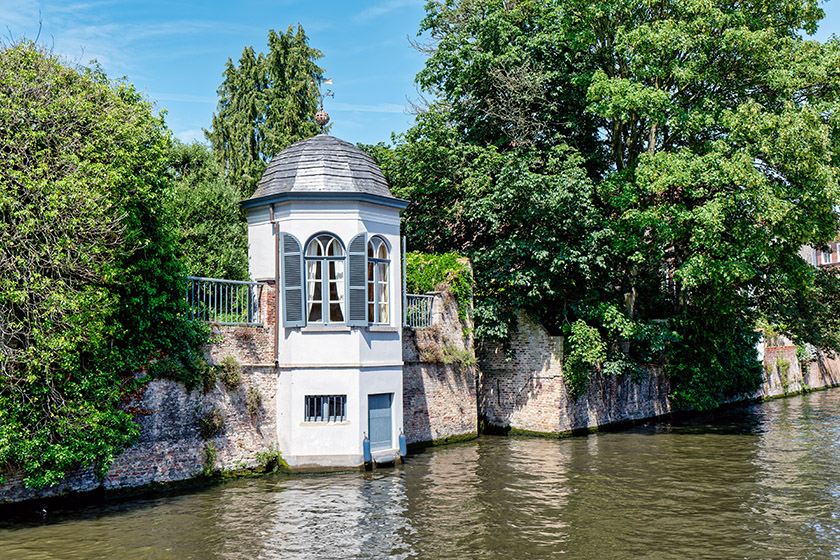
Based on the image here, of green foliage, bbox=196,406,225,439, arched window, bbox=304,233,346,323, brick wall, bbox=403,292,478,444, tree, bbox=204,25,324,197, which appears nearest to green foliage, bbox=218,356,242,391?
green foliage, bbox=196,406,225,439

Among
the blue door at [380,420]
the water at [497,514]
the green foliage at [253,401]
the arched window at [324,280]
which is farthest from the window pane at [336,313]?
the water at [497,514]

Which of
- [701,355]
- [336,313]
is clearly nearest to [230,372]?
[336,313]

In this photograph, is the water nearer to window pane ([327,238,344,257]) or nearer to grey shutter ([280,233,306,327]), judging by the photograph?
grey shutter ([280,233,306,327])

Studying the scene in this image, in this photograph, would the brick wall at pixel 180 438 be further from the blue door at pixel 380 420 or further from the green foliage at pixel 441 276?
the green foliage at pixel 441 276

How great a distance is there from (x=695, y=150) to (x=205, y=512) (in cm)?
1951

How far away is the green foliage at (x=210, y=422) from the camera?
682 inches

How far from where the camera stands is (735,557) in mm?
11812

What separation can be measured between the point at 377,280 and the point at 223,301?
3992mm

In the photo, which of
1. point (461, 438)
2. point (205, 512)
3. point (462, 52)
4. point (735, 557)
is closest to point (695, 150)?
point (462, 52)

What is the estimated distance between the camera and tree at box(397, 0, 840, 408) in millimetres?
22625

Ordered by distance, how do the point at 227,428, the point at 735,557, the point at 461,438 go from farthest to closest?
the point at 461,438
the point at 227,428
the point at 735,557

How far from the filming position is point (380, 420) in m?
19.9

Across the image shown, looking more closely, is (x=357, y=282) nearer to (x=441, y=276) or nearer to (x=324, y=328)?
(x=324, y=328)

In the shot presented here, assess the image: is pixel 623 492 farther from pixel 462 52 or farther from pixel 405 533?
pixel 462 52
